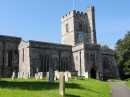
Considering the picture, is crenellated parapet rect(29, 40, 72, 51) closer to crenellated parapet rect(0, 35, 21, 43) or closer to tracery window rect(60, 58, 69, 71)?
tracery window rect(60, 58, 69, 71)

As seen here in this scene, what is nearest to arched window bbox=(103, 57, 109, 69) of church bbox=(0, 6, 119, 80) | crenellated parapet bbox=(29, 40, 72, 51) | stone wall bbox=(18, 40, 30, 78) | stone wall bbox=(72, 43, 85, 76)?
church bbox=(0, 6, 119, 80)

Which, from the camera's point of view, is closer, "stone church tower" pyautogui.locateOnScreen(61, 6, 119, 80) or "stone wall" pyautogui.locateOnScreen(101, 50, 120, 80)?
"stone church tower" pyautogui.locateOnScreen(61, 6, 119, 80)

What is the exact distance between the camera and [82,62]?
118ft

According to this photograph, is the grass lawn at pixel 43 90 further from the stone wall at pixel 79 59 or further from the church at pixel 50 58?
the stone wall at pixel 79 59

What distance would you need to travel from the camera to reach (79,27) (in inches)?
1825

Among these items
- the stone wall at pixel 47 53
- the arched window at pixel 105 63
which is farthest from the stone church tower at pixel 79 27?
the stone wall at pixel 47 53

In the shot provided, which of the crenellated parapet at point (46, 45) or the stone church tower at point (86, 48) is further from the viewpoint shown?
the stone church tower at point (86, 48)

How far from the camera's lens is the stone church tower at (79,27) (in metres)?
45.4

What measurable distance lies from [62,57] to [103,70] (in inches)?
331

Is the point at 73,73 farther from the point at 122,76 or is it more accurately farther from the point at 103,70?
the point at 122,76

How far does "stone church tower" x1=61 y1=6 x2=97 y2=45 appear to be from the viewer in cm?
4538

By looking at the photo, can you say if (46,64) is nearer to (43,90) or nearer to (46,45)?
(46,45)

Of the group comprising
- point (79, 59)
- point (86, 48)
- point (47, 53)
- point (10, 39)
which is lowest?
point (79, 59)

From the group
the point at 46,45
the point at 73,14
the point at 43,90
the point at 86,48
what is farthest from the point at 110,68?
the point at 43,90
